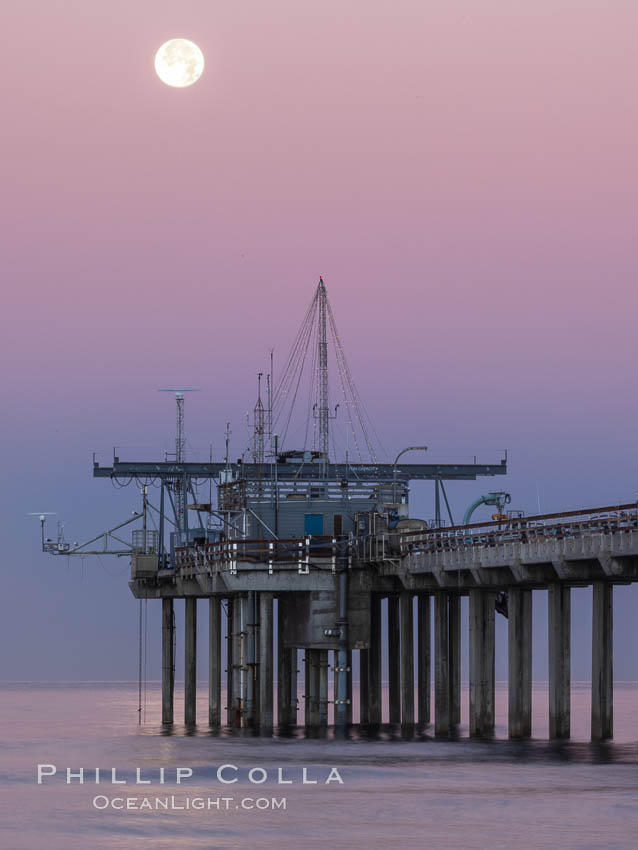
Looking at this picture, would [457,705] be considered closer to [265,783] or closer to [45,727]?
[265,783]

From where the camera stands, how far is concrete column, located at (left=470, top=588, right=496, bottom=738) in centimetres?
7394

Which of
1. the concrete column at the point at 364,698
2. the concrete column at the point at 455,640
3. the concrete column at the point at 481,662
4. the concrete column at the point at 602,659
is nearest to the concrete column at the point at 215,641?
the concrete column at the point at 364,698

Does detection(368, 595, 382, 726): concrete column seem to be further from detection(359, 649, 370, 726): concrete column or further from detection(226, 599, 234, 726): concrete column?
detection(226, 599, 234, 726): concrete column

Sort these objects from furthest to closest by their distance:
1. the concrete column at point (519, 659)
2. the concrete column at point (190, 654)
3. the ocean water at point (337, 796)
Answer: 1. the concrete column at point (190, 654)
2. the concrete column at point (519, 659)
3. the ocean water at point (337, 796)

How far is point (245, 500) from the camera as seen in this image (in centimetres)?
A: 9500

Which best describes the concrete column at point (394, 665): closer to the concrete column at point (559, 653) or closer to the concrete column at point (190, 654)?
the concrete column at point (190, 654)

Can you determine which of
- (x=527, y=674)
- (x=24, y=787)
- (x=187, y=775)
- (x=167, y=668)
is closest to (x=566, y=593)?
(x=527, y=674)

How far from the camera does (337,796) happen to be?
2391 inches

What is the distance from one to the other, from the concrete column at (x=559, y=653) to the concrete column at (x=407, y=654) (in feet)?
41.6

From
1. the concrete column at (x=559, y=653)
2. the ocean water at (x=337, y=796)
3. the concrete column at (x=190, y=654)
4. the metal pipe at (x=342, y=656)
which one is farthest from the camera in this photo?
the concrete column at (x=190, y=654)

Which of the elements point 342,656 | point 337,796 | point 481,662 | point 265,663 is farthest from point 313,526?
point 337,796

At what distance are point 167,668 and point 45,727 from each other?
880 inches

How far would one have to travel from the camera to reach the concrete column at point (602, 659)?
6675 cm

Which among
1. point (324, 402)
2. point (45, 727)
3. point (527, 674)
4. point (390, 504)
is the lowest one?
point (45, 727)
